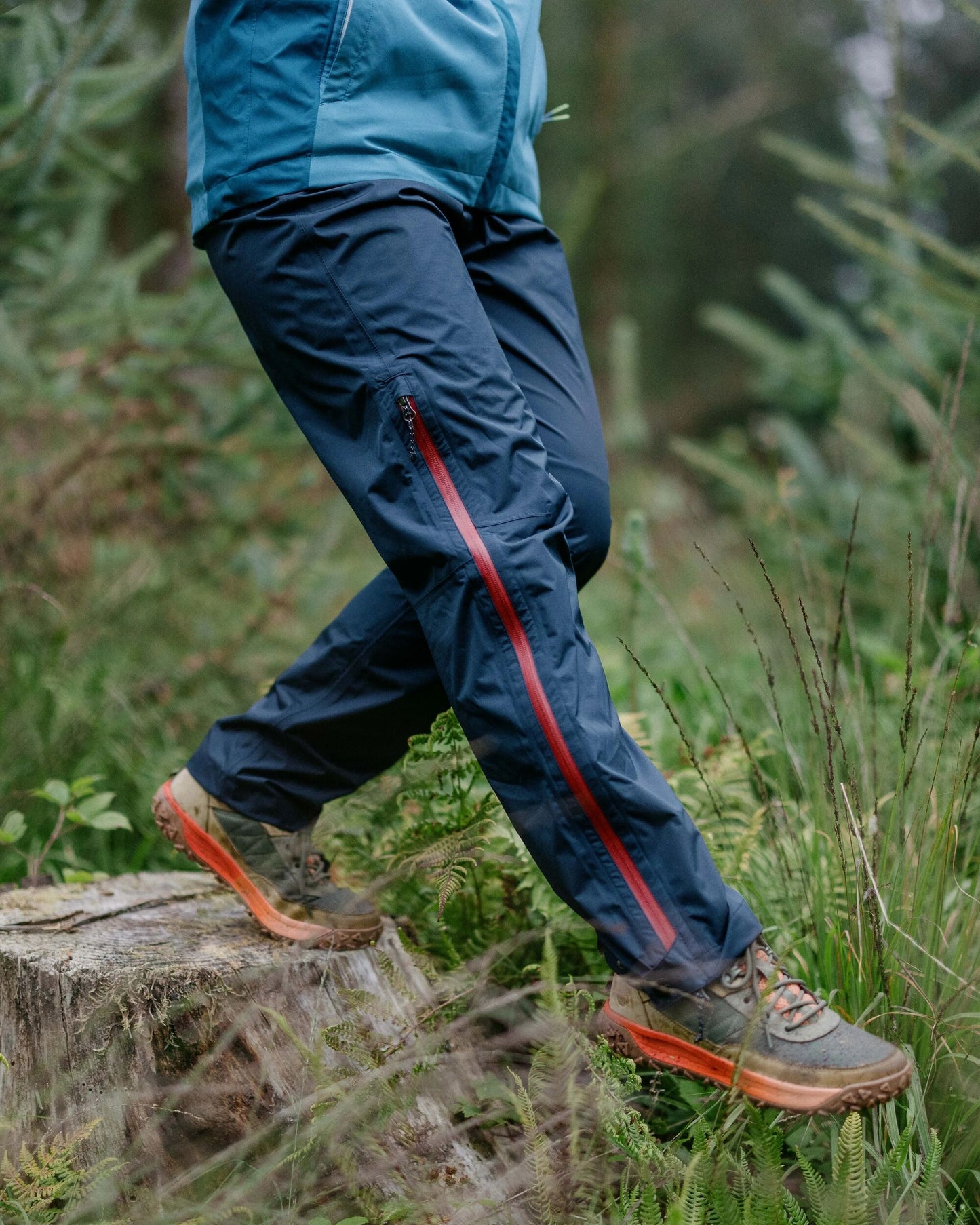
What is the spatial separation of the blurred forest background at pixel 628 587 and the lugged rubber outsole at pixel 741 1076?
0.25 ft

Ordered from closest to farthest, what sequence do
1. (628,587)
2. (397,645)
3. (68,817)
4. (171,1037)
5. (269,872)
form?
1. (171,1037)
2. (397,645)
3. (269,872)
4. (68,817)
5. (628,587)

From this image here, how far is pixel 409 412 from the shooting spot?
142 centimetres

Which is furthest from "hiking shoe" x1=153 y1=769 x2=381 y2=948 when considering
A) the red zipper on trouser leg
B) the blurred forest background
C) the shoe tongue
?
the shoe tongue

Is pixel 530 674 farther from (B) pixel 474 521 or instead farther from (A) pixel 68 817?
(A) pixel 68 817

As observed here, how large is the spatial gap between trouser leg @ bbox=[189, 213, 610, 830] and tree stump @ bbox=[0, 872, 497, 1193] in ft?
0.93

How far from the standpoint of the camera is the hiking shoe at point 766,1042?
1384mm

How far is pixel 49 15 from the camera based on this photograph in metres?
2.78

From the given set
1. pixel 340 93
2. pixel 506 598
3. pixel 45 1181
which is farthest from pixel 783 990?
pixel 340 93

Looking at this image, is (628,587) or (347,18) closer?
(347,18)

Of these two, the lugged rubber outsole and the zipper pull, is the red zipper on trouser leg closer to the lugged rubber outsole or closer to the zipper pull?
the zipper pull

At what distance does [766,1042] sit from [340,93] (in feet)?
4.68

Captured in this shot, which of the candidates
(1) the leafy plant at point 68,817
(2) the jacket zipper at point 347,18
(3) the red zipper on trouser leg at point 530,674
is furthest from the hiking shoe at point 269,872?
(2) the jacket zipper at point 347,18

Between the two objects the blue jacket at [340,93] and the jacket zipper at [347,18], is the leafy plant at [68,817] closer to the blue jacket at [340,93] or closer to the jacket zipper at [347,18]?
the blue jacket at [340,93]

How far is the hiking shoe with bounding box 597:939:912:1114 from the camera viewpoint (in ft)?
4.54
